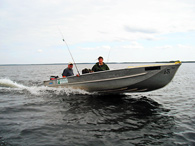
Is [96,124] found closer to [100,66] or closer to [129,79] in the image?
[129,79]

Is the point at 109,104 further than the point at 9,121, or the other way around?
the point at 109,104

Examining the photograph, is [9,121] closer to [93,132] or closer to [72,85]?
[93,132]

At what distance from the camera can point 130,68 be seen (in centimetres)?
729

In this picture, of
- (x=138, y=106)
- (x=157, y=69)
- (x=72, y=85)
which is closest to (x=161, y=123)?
(x=138, y=106)

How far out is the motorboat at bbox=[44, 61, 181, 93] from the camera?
698 cm

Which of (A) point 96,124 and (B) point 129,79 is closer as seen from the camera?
(A) point 96,124

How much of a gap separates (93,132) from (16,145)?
1.84m

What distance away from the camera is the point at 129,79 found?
7.48 m

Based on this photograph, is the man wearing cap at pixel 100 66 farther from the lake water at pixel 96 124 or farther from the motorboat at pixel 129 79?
the lake water at pixel 96 124

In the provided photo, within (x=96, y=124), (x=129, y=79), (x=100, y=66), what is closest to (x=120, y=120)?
(x=96, y=124)

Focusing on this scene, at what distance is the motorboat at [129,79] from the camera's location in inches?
275

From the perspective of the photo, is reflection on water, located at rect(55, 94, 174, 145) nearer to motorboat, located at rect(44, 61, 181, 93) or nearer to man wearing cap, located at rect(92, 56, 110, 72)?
motorboat, located at rect(44, 61, 181, 93)

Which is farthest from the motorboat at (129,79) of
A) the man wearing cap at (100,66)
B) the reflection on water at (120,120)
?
the reflection on water at (120,120)

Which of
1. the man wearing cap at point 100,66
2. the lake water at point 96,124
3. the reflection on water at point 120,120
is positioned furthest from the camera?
the man wearing cap at point 100,66
